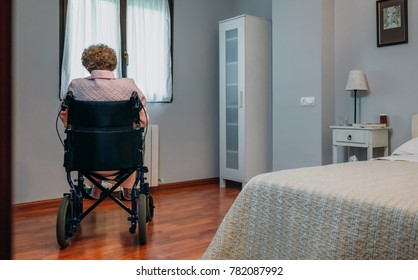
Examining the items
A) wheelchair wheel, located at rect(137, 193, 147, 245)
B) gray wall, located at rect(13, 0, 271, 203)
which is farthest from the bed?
gray wall, located at rect(13, 0, 271, 203)

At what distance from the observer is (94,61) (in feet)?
8.93

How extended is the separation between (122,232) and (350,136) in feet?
6.72

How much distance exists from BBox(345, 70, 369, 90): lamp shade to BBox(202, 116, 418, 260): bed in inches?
68.2

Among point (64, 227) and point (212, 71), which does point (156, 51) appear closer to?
point (212, 71)

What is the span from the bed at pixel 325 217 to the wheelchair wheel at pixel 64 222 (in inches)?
42.0

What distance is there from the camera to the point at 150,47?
4.23m

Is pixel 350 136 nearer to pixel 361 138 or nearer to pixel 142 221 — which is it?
pixel 361 138

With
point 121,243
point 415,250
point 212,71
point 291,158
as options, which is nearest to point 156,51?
point 212,71

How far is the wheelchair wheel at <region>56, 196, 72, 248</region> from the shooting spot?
236 cm

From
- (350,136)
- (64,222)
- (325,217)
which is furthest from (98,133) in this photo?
(350,136)

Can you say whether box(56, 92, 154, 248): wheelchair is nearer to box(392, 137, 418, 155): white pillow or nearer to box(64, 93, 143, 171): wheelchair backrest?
box(64, 93, 143, 171): wheelchair backrest

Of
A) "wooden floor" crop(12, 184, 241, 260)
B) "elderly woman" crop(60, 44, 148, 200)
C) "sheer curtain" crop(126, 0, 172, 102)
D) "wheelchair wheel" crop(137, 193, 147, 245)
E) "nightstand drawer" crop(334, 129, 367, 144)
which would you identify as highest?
"sheer curtain" crop(126, 0, 172, 102)
